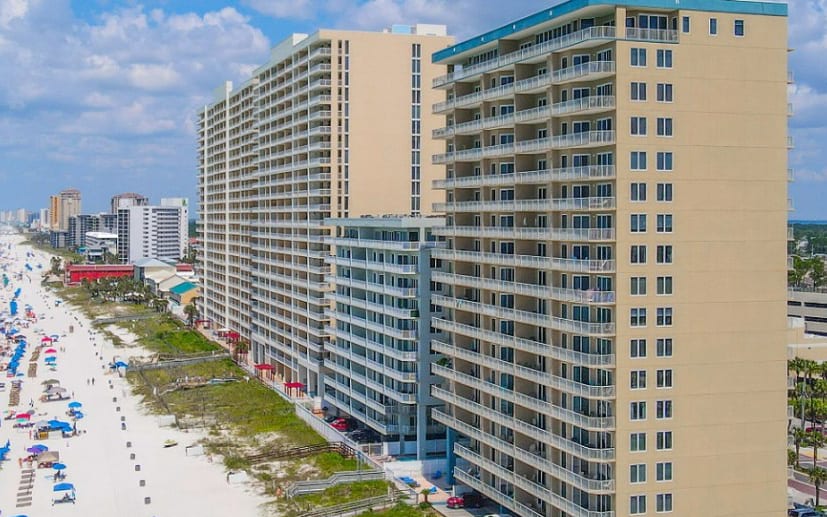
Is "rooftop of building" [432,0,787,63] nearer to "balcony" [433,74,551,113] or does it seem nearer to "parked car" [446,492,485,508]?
"balcony" [433,74,551,113]

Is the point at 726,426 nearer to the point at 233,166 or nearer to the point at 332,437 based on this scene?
the point at 332,437

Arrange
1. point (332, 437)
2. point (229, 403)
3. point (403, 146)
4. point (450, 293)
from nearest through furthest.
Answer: point (450, 293), point (332, 437), point (403, 146), point (229, 403)

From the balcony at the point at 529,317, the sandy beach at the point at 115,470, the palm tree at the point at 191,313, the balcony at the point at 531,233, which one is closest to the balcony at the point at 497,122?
the balcony at the point at 531,233

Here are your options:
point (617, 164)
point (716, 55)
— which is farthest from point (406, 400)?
point (716, 55)

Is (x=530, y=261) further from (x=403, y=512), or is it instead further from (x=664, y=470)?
(x=403, y=512)

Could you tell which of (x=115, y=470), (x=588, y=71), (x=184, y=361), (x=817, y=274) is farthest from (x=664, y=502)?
(x=817, y=274)

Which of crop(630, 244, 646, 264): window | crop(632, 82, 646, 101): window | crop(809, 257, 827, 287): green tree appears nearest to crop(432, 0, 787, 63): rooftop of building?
crop(632, 82, 646, 101): window

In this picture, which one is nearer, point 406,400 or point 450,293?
point 450,293
